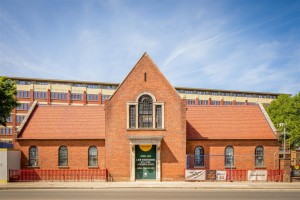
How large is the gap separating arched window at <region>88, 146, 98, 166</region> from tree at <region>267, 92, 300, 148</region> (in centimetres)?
3809

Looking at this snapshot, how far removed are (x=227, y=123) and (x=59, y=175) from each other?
18.9 m

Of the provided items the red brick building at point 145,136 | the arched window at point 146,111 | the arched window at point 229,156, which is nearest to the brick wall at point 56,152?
the red brick building at point 145,136

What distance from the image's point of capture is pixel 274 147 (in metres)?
28.8

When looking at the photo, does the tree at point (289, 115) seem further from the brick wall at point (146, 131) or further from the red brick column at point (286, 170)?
the brick wall at point (146, 131)

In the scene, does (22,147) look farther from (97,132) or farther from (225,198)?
(225,198)

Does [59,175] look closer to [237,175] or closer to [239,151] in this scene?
[237,175]

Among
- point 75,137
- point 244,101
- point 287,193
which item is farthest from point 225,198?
point 244,101

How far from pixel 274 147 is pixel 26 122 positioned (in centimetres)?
2743

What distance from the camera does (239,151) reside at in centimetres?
2861

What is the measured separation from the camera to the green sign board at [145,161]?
1039 inches

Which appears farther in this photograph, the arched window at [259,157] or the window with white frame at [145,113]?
the arched window at [259,157]

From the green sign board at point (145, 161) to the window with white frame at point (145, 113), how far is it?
2.08 metres

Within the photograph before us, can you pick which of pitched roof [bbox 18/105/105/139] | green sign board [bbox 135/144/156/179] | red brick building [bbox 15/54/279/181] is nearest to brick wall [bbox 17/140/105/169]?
red brick building [bbox 15/54/279/181]

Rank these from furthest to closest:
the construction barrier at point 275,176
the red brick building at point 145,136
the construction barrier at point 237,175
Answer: the red brick building at point 145,136
the construction barrier at point 275,176
the construction barrier at point 237,175
